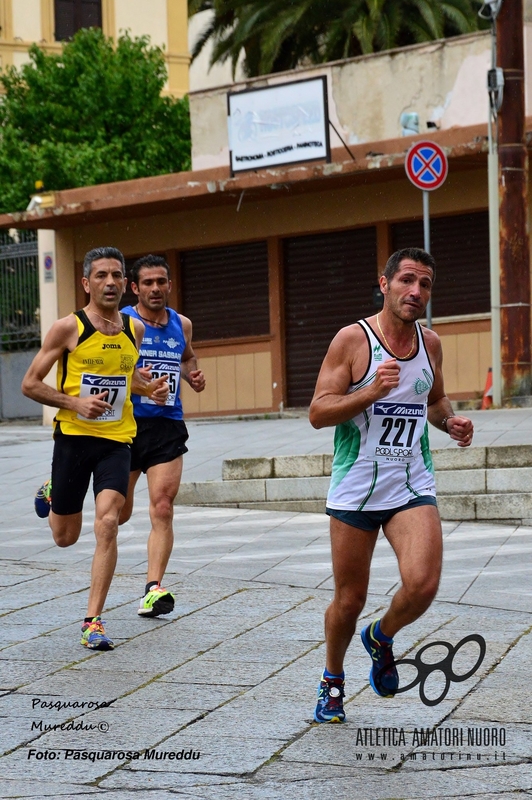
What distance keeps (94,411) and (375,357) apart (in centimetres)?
195

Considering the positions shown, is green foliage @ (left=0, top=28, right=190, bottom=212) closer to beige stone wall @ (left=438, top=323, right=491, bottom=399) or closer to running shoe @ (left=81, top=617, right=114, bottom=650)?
beige stone wall @ (left=438, top=323, right=491, bottom=399)

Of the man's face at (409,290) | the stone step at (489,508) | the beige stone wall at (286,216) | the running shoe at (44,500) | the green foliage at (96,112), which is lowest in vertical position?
the stone step at (489,508)

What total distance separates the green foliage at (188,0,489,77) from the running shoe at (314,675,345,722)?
25.8 m

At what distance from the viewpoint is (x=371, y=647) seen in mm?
5391

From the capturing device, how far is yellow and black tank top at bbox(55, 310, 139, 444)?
7086 mm

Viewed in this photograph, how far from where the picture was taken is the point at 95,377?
23.3 ft

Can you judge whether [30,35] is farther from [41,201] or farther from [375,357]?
[375,357]

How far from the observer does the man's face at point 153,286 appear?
7.85m

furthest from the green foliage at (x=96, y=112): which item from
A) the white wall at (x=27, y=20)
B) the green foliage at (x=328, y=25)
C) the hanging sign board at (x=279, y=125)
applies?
the hanging sign board at (x=279, y=125)

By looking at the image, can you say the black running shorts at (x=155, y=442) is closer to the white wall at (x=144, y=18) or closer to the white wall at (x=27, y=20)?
the white wall at (x=27, y=20)

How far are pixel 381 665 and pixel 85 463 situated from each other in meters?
2.28

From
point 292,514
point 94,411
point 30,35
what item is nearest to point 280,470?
point 292,514

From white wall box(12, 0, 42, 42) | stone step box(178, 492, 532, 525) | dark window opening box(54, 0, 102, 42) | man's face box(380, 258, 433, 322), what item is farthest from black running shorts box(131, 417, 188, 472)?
dark window opening box(54, 0, 102, 42)

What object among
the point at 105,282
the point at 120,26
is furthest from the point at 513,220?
the point at 120,26
